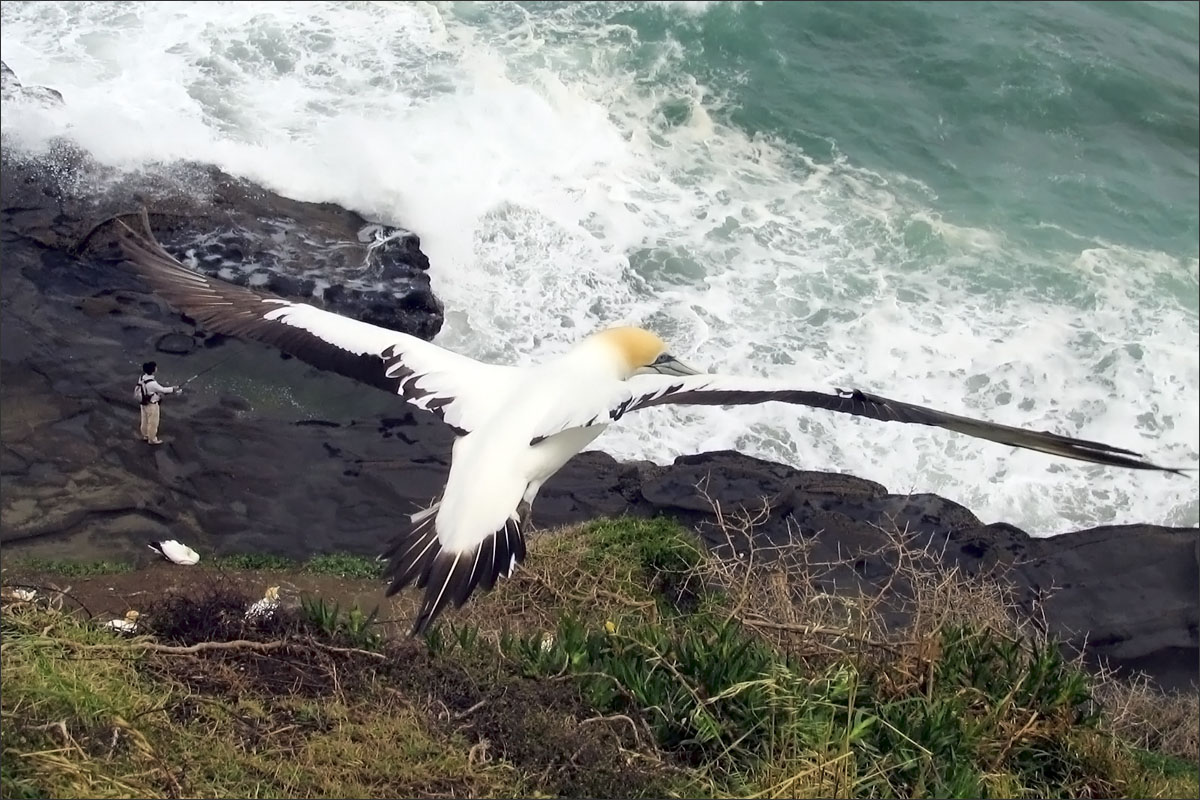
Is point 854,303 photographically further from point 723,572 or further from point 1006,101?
point 723,572

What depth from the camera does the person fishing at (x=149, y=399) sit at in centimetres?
918

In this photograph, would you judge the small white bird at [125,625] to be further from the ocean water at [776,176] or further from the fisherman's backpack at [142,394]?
the ocean water at [776,176]

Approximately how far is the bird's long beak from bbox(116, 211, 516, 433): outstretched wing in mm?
769

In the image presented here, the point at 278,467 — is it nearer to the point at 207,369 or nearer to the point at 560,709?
the point at 207,369

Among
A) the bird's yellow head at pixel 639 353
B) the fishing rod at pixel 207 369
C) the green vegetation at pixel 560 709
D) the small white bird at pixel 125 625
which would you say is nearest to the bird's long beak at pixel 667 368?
the bird's yellow head at pixel 639 353

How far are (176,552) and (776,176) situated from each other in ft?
32.9

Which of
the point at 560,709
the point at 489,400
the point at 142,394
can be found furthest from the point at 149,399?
the point at 560,709

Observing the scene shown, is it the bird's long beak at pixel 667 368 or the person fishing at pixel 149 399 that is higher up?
the bird's long beak at pixel 667 368

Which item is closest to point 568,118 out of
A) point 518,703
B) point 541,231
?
point 541,231

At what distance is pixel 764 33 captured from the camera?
1823cm

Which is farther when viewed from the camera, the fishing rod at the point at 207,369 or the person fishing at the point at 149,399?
the fishing rod at the point at 207,369

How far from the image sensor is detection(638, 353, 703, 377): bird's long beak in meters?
6.16

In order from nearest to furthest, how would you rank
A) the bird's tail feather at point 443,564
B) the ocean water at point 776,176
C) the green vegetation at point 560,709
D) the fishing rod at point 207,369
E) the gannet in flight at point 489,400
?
1. the green vegetation at point 560,709
2. the bird's tail feather at point 443,564
3. the gannet in flight at point 489,400
4. the fishing rod at point 207,369
5. the ocean water at point 776,176

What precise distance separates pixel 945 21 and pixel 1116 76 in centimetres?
289
